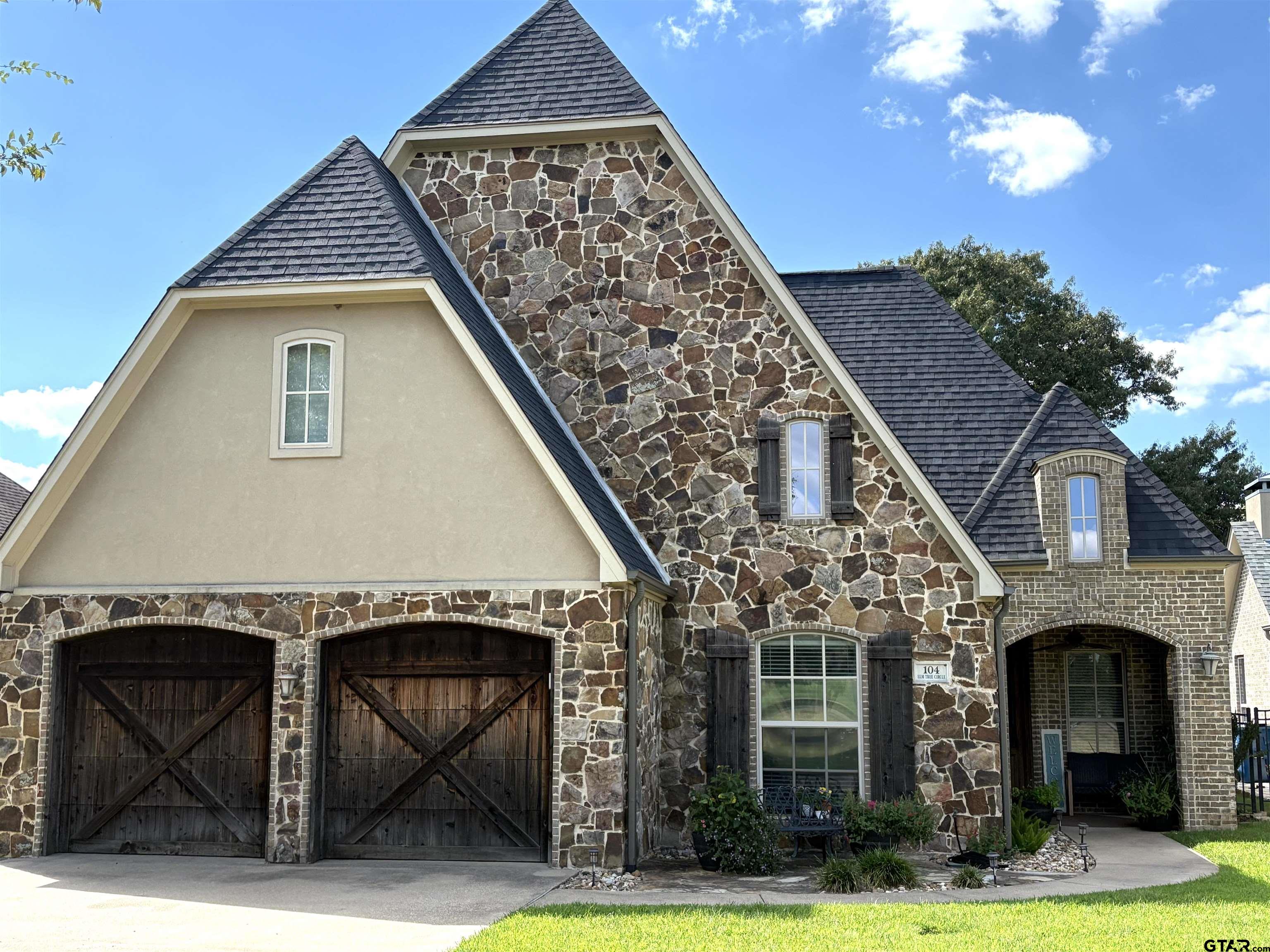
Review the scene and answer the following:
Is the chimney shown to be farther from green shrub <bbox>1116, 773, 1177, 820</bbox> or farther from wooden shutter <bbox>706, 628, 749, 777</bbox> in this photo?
wooden shutter <bbox>706, 628, 749, 777</bbox>

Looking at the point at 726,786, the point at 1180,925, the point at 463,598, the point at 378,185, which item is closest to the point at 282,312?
the point at 378,185

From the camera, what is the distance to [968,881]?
11.4 metres

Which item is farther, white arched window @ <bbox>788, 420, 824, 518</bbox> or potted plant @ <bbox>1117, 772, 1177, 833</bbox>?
potted plant @ <bbox>1117, 772, 1177, 833</bbox>

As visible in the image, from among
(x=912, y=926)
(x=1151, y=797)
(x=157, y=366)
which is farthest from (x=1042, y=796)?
(x=157, y=366)

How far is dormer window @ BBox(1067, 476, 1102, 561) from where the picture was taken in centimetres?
1648

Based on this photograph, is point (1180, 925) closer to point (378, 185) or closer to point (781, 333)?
point (781, 333)

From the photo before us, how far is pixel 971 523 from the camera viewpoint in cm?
1662

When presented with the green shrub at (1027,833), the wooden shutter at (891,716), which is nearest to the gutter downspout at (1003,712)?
the green shrub at (1027,833)

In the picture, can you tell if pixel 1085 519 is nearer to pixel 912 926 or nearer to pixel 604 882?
pixel 912 926

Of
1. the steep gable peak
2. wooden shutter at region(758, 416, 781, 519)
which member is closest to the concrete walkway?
wooden shutter at region(758, 416, 781, 519)

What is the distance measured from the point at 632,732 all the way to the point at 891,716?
3.23 m

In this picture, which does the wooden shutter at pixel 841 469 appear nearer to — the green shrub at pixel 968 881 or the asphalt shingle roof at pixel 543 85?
the green shrub at pixel 968 881

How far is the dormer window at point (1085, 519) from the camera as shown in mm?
16484

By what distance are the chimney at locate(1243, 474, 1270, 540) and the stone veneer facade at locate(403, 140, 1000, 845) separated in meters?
20.6
